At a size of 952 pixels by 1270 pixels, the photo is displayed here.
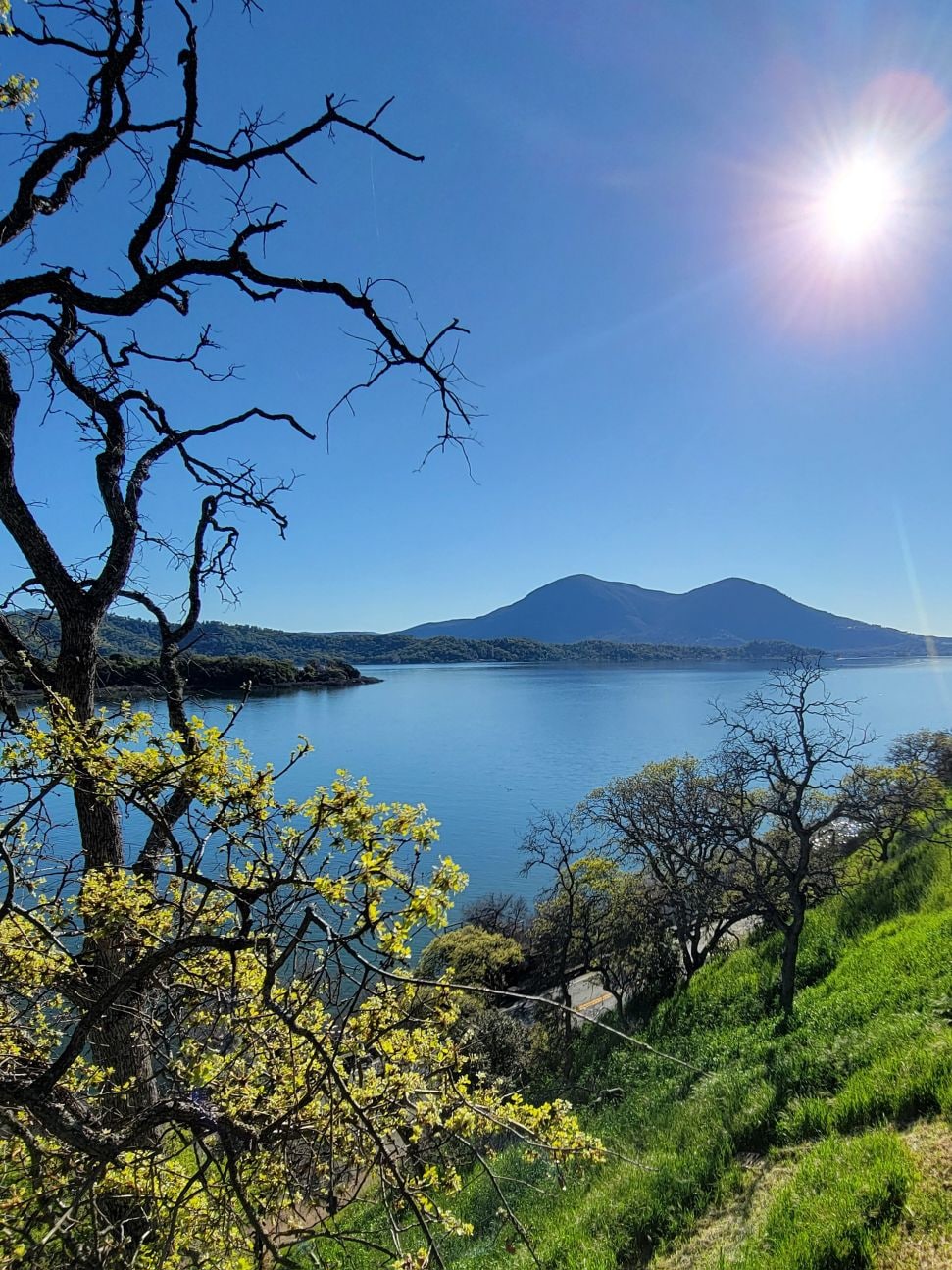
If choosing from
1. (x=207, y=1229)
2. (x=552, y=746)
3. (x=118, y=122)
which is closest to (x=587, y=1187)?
(x=207, y=1229)

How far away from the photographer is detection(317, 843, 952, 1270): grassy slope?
4.43 meters

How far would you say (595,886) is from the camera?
19.6m

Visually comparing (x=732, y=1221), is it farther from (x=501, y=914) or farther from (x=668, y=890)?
(x=501, y=914)

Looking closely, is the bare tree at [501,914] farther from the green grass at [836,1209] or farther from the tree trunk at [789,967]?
the green grass at [836,1209]

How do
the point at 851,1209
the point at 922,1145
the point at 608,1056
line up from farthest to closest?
the point at 608,1056 < the point at 922,1145 < the point at 851,1209

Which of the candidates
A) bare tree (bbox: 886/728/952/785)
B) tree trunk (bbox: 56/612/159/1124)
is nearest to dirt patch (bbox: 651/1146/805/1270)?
tree trunk (bbox: 56/612/159/1124)

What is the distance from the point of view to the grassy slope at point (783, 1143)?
4430mm

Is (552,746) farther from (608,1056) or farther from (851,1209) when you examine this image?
(851,1209)

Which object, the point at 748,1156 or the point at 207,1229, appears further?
the point at 748,1156

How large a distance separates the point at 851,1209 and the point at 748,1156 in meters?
2.73

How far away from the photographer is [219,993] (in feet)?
10.8

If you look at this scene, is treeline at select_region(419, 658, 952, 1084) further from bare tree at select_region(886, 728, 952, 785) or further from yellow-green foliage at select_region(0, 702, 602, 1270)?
yellow-green foliage at select_region(0, 702, 602, 1270)

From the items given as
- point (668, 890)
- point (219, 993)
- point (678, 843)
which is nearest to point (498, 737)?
point (678, 843)

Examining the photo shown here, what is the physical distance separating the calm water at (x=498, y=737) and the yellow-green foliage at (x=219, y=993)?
268 cm
